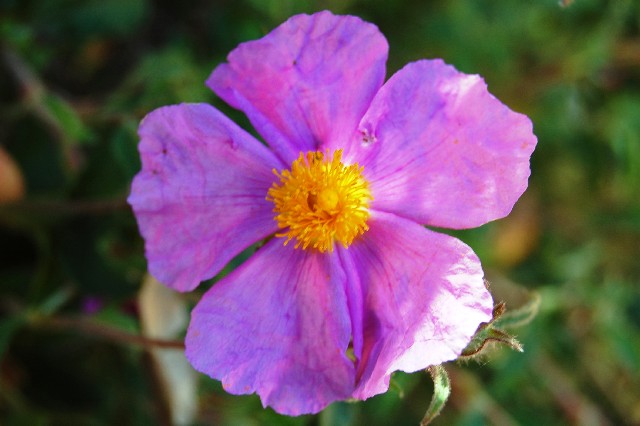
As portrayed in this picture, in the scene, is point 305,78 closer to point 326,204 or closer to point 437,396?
point 326,204

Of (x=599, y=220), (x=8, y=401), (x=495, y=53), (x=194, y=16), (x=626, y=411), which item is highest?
(x=194, y=16)

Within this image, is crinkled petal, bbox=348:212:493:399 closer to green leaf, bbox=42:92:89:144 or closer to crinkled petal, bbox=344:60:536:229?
crinkled petal, bbox=344:60:536:229

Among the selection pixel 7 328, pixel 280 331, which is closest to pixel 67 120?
pixel 7 328

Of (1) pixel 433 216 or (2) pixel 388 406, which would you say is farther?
(2) pixel 388 406

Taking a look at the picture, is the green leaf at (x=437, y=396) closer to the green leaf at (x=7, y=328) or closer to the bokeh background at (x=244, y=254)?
the bokeh background at (x=244, y=254)

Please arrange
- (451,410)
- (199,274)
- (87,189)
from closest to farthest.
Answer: (199,274), (87,189), (451,410)

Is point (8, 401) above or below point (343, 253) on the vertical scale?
below

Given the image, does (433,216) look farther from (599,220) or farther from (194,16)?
(599,220)

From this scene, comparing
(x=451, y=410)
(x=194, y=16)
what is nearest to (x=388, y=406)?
(x=451, y=410)
